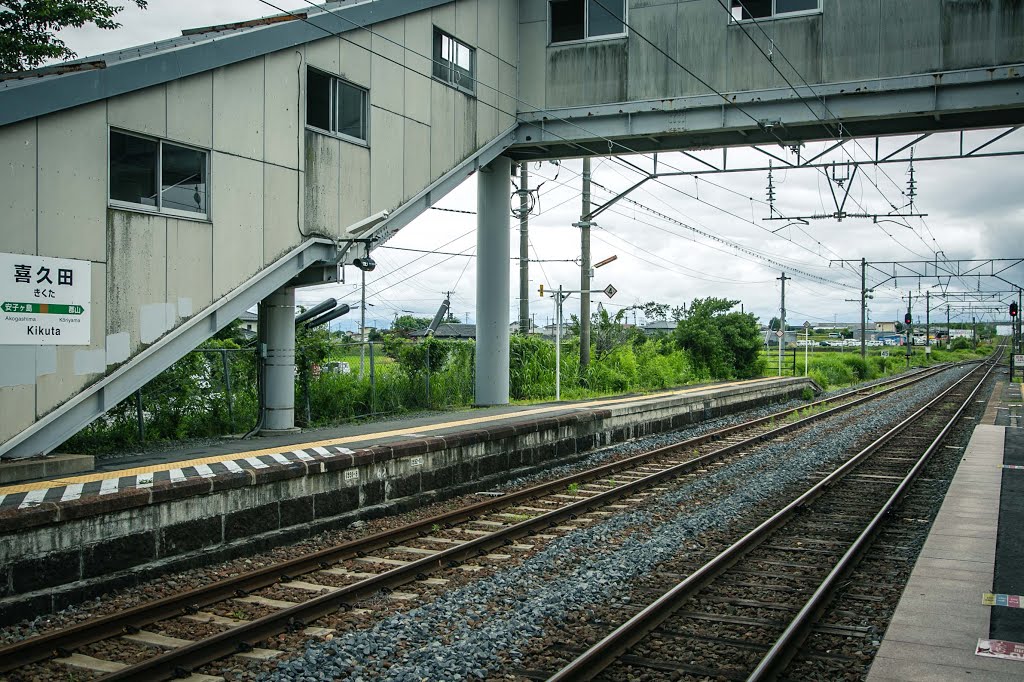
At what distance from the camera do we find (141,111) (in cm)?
1144

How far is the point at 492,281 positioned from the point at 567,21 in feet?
21.4

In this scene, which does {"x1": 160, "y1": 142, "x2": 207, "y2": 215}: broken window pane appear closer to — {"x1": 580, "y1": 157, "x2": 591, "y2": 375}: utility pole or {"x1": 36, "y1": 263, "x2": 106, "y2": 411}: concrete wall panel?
{"x1": 36, "y1": 263, "x2": 106, "y2": 411}: concrete wall panel

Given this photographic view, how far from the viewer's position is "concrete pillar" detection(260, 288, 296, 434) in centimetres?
1518

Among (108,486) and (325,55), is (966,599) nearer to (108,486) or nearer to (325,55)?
(108,486)

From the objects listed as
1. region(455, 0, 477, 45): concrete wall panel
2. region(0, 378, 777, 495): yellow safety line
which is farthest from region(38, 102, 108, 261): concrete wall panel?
region(455, 0, 477, 45): concrete wall panel

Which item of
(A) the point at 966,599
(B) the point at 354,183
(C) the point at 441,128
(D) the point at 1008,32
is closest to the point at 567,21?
(C) the point at 441,128

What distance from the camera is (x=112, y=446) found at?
13.5m

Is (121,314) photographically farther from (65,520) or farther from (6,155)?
(65,520)

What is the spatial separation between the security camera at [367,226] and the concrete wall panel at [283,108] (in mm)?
1649

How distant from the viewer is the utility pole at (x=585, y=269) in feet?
86.6

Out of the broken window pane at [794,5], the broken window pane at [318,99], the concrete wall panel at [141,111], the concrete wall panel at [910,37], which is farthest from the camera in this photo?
the broken window pane at [794,5]

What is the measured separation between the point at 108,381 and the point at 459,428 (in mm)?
6037

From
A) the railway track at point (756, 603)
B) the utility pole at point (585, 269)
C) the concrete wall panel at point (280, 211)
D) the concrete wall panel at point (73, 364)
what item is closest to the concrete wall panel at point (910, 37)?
the railway track at point (756, 603)

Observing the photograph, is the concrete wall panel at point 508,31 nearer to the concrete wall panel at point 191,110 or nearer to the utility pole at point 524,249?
the utility pole at point 524,249
